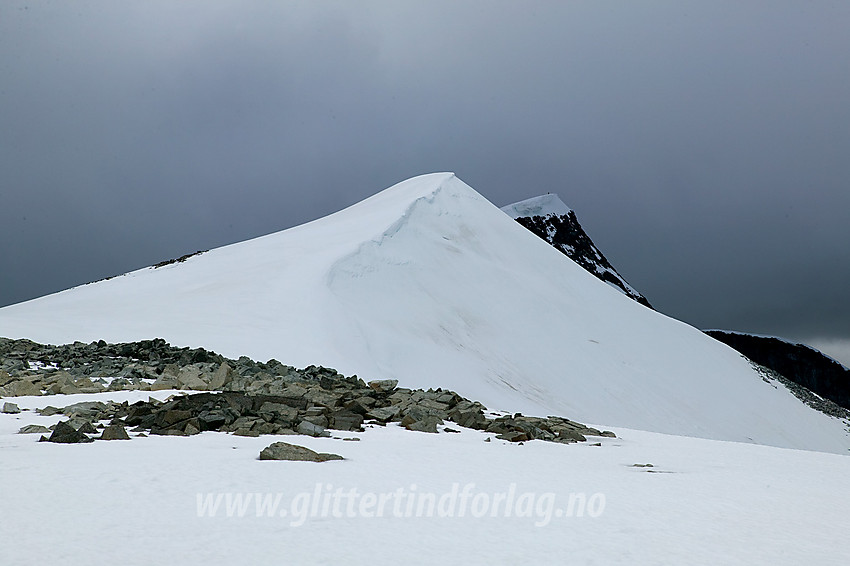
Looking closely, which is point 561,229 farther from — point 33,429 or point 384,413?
point 33,429

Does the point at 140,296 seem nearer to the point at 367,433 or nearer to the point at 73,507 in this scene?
the point at 367,433

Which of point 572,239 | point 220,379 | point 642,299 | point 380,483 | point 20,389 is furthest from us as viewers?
point 572,239

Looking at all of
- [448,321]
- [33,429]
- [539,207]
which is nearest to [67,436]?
[33,429]

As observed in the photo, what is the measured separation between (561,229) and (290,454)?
3900 inches

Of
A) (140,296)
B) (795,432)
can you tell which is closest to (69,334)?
(140,296)

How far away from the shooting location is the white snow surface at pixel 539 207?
Answer: 4092 inches

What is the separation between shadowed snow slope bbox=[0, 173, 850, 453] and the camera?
1836 cm

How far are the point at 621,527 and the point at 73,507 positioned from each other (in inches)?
138

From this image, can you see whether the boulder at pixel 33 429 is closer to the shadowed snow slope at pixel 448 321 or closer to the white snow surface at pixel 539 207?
the shadowed snow slope at pixel 448 321

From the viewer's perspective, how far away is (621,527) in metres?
4.28

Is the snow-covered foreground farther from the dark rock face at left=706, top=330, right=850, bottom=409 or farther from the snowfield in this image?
the dark rock face at left=706, top=330, right=850, bottom=409

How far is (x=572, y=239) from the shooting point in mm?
100750

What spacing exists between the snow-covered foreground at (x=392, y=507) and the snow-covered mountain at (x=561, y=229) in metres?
91.8

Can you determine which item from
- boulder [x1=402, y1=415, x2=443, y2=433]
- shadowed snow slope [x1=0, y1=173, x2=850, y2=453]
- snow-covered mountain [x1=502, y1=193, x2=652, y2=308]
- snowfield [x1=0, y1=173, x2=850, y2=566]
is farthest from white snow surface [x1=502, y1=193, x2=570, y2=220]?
boulder [x1=402, y1=415, x2=443, y2=433]
